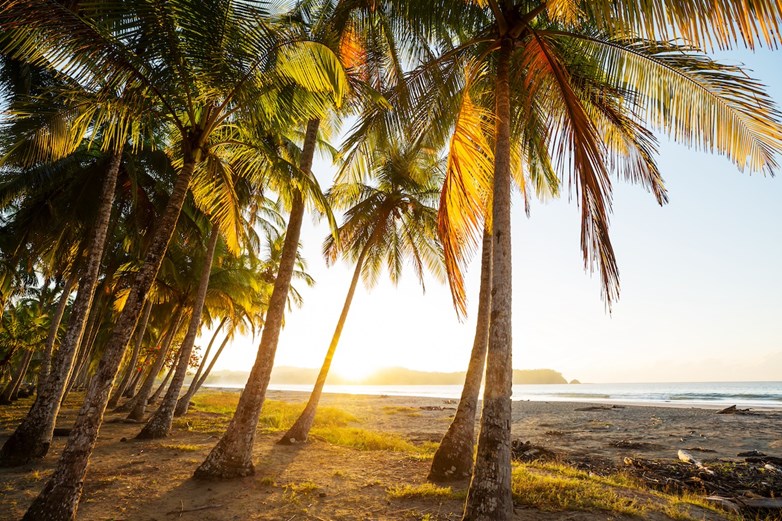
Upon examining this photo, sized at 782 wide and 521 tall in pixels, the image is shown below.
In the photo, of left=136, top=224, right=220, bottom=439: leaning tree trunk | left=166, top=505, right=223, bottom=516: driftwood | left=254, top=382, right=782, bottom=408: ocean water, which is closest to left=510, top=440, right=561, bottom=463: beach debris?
left=166, top=505, right=223, bottom=516: driftwood

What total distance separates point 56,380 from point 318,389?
543 centimetres

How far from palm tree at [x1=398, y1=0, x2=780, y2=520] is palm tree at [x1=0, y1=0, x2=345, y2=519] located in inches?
107

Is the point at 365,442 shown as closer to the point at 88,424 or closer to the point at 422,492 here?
the point at 422,492

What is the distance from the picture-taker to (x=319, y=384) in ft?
33.4

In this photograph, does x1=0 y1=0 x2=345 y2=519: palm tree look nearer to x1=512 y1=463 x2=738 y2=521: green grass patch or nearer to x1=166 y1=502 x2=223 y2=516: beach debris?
x1=166 y1=502 x2=223 y2=516: beach debris

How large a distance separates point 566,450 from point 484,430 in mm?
8200

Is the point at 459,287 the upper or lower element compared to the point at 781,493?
upper

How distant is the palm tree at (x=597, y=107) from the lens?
384 centimetres

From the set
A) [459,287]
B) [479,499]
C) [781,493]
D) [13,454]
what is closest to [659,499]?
[781,493]

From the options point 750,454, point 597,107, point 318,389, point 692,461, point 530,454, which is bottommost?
point 750,454

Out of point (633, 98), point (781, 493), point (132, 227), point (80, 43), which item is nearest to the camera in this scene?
point (80, 43)

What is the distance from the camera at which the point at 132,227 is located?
38.1 ft

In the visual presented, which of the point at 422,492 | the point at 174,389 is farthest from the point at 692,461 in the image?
the point at 174,389

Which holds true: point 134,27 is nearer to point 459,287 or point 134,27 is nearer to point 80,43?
point 80,43
